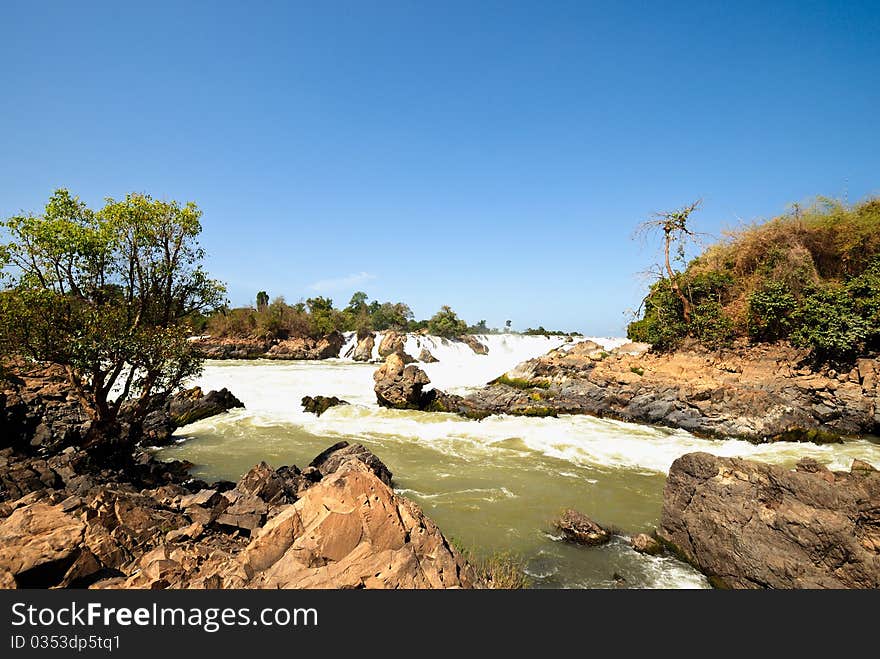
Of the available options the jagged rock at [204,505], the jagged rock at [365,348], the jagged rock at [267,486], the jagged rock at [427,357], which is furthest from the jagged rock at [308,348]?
the jagged rock at [204,505]

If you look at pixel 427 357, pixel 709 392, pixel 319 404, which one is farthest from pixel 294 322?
pixel 709 392

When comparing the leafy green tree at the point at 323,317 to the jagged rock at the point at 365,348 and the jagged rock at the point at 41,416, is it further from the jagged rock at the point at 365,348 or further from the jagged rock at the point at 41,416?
the jagged rock at the point at 41,416

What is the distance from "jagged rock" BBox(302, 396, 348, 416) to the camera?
21.7 m

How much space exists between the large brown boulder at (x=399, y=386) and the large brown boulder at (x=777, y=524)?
16.0 m

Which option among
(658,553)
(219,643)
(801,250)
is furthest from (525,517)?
(801,250)

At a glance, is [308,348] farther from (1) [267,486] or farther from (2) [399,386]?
(1) [267,486]

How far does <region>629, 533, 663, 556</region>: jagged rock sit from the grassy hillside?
15465 mm

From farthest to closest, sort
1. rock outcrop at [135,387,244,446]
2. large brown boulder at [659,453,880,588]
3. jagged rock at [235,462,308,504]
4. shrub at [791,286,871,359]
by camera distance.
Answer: shrub at [791,286,871,359]
rock outcrop at [135,387,244,446]
jagged rock at [235,462,308,504]
large brown boulder at [659,453,880,588]

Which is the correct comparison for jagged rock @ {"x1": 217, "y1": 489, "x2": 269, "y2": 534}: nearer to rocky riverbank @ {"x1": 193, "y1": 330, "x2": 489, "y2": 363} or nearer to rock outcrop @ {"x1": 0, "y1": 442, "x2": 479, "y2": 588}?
rock outcrop @ {"x1": 0, "y1": 442, "x2": 479, "y2": 588}

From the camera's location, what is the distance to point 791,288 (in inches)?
758

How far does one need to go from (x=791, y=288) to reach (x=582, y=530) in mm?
18897

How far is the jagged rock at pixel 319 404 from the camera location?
21.7m

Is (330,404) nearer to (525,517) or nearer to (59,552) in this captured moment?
(525,517)

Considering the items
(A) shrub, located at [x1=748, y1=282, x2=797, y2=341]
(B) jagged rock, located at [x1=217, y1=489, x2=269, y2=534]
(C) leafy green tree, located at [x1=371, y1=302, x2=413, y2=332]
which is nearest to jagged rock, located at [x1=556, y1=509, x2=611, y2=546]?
(B) jagged rock, located at [x1=217, y1=489, x2=269, y2=534]
